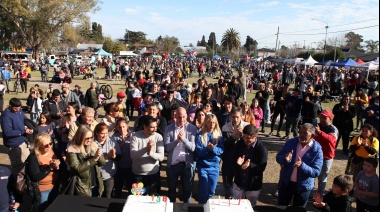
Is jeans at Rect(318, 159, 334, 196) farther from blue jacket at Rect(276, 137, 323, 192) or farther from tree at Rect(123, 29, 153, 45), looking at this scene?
tree at Rect(123, 29, 153, 45)

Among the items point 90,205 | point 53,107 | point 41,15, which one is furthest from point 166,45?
point 90,205

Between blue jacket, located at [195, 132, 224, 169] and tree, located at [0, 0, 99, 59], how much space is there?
42825 mm

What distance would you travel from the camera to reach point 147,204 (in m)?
2.67

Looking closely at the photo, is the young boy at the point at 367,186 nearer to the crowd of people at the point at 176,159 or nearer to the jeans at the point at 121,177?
the crowd of people at the point at 176,159

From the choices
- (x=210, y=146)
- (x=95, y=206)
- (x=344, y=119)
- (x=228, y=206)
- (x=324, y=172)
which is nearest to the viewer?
(x=228, y=206)

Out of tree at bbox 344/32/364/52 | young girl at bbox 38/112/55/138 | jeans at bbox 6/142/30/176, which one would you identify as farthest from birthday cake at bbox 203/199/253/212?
tree at bbox 344/32/364/52

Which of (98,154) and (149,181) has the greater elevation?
(98,154)

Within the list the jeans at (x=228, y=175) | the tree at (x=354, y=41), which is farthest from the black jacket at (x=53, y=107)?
the tree at (x=354, y=41)

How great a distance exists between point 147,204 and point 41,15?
4522 cm

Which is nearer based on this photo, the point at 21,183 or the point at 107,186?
the point at 21,183

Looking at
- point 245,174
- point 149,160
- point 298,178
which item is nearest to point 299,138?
point 298,178

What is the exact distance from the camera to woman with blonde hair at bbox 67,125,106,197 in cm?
355

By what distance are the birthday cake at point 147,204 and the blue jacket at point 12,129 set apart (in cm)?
368

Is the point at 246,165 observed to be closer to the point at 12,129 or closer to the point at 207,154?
the point at 207,154
